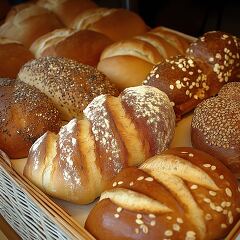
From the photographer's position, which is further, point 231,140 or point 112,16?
point 112,16

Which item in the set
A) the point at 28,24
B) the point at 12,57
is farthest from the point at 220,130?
the point at 28,24

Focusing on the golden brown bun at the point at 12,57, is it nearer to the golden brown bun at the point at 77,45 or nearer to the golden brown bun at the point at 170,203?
the golden brown bun at the point at 77,45

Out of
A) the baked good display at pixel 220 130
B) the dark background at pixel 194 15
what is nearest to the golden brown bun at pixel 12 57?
the baked good display at pixel 220 130

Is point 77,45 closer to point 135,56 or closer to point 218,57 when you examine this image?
point 135,56

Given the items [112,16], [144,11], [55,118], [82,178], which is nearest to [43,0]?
[112,16]

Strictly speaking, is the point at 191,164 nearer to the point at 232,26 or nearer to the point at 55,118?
the point at 55,118

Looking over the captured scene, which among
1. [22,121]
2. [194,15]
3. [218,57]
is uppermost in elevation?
[218,57]
